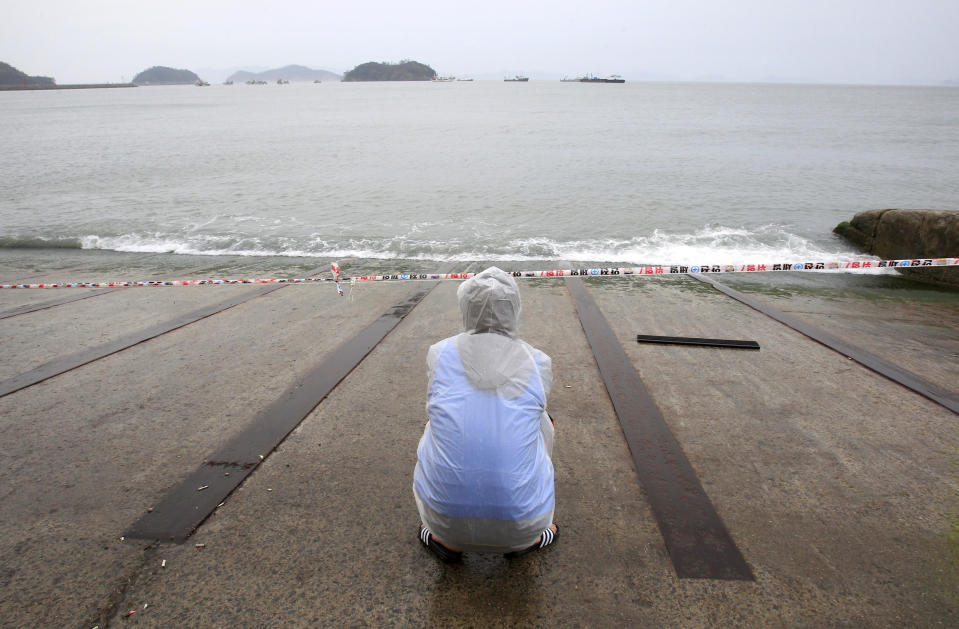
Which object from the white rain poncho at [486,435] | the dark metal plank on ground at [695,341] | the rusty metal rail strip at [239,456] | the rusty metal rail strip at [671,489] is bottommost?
the rusty metal rail strip at [239,456]

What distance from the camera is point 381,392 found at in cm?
445

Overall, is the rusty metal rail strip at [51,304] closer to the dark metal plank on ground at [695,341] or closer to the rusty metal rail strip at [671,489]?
the rusty metal rail strip at [671,489]

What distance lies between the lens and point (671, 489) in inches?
123

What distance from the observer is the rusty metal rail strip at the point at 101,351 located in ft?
15.3

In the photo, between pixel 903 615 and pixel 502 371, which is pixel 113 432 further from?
pixel 903 615

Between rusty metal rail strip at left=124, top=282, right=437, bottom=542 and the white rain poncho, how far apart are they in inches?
66.4

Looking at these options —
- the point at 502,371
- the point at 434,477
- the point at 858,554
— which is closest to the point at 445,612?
the point at 434,477

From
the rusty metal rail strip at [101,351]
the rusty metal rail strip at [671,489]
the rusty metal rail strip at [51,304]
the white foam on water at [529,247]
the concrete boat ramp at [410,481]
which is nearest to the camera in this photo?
the concrete boat ramp at [410,481]

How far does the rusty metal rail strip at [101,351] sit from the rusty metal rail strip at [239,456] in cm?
244

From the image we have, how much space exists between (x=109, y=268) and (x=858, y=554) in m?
14.4

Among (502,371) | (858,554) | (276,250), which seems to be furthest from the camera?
(276,250)

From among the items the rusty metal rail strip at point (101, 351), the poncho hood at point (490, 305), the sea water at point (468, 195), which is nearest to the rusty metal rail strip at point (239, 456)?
the poncho hood at point (490, 305)

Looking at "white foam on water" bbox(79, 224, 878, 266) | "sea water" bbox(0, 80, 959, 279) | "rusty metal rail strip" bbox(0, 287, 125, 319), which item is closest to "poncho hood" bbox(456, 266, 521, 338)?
"rusty metal rail strip" bbox(0, 287, 125, 319)

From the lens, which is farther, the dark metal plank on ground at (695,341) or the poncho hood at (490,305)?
the dark metal plank on ground at (695,341)
